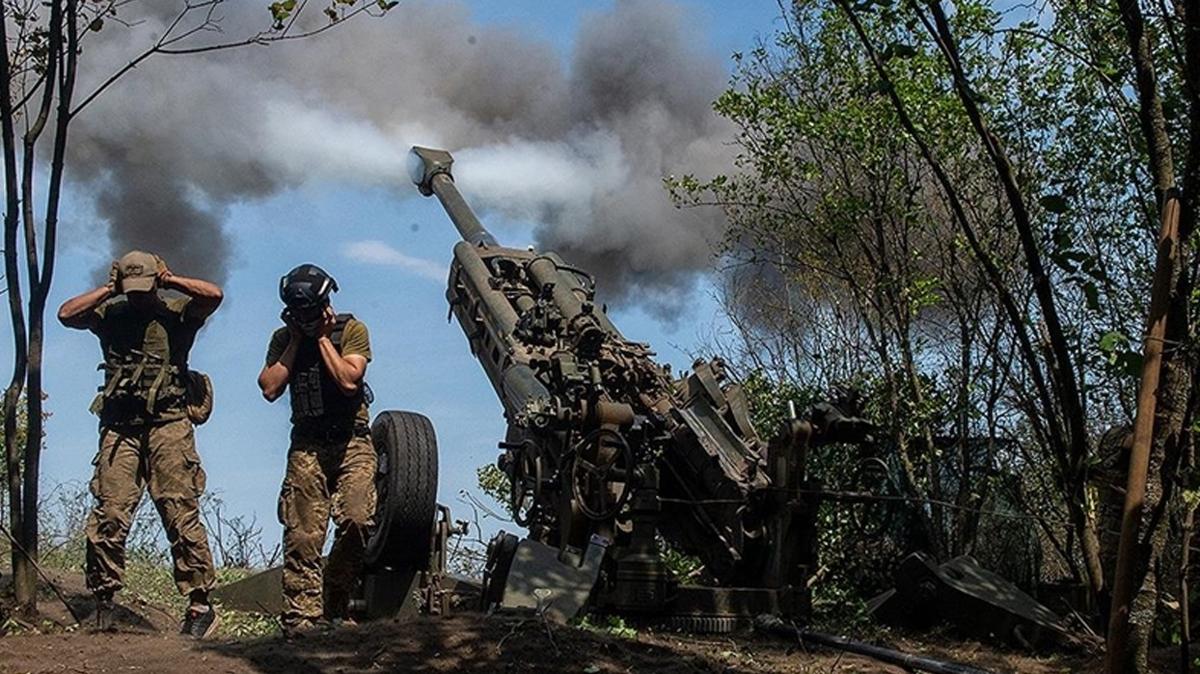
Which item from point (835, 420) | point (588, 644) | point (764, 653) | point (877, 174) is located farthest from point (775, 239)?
point (588, 644)

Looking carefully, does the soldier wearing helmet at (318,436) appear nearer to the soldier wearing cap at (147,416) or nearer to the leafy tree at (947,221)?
the soldier wearing cap at (147,416)

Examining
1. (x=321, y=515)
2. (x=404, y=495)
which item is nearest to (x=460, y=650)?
(x=321, y=515)

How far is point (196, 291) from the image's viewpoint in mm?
6992

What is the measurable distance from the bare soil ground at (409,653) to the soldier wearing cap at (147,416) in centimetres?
59

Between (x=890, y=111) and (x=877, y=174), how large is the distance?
587 mm

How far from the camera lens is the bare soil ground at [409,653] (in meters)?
5.19

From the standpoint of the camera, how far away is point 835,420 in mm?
7512

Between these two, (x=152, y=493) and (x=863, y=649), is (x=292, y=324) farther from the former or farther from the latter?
(x=863, y=649)

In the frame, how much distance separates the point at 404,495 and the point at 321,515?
61 cm

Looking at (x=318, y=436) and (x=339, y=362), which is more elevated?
(x=339, y=362)

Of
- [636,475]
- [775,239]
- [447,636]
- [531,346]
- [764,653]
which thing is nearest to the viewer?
[447,636]

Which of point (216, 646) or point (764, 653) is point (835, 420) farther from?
point (216, 646)

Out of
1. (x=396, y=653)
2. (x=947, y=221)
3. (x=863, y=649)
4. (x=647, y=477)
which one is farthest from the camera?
(x=947, y=221)

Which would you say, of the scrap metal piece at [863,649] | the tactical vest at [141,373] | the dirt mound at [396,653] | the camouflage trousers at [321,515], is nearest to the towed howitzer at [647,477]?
the scrap metal piece at [863,649]
